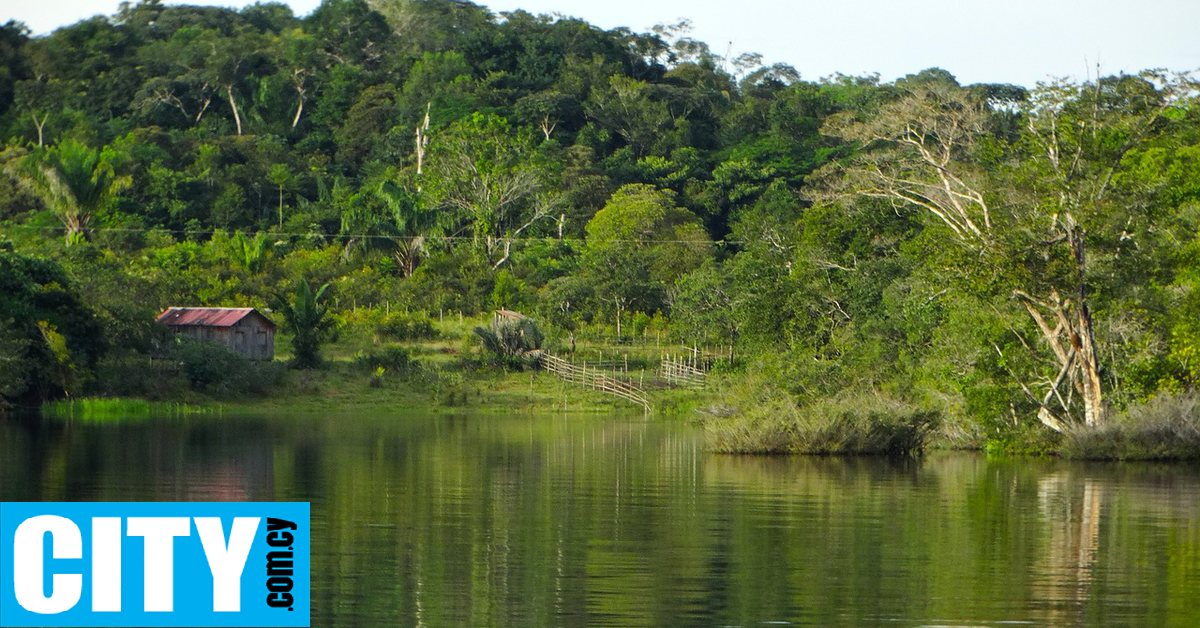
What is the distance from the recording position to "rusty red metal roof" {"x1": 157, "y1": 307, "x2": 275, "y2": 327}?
176 feet

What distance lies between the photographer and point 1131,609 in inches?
525

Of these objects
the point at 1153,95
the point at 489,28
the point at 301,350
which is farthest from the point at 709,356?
the point at 489,28

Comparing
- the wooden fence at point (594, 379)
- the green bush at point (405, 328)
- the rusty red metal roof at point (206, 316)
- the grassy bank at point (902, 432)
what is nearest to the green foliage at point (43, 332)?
the rusty red metal roof at point (206, 316)

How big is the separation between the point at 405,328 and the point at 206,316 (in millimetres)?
8100

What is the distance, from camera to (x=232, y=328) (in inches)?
2104

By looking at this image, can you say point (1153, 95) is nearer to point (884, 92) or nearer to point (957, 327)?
point (957, 327)

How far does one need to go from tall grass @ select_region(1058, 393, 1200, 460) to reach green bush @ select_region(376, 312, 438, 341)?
33686 mm

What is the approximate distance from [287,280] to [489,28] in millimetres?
44023

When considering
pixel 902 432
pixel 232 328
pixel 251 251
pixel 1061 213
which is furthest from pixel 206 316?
pixel 1061 213

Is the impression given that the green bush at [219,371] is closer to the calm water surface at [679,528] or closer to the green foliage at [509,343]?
the green foliage at [509,343]

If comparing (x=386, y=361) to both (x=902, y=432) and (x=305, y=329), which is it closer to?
(x=305, y=329)

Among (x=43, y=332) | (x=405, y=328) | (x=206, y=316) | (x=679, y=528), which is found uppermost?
(x=206, y=316)

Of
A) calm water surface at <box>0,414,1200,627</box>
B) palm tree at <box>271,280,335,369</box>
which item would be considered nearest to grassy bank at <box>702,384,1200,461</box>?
calm water surface at <box>0,414,1200,627</box>

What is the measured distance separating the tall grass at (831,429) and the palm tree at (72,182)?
44.9m
